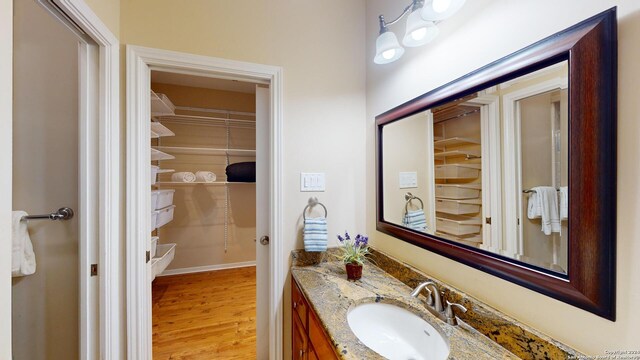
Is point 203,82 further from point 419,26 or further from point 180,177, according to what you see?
point 419,26

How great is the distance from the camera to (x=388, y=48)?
1.20 metres

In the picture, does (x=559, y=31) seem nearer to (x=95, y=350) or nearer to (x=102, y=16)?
(x=102, y=16)

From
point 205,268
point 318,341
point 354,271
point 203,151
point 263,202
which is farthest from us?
point 205,268

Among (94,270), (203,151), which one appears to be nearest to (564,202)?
(94,270)

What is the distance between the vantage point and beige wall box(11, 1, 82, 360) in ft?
3.77

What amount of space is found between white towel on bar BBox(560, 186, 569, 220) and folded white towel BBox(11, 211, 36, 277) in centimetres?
201

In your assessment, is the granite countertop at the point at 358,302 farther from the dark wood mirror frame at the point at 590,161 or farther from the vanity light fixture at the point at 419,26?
the vanity light fixture at the point at 419,26

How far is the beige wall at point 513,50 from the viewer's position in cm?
55

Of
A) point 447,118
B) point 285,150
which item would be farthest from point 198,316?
point 447,118

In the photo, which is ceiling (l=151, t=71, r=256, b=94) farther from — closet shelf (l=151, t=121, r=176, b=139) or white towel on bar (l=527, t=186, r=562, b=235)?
white towel on bar (l=527, t=186, r=562, b=235)

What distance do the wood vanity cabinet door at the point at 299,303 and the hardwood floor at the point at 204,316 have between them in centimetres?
77

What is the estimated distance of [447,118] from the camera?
105 centimetres

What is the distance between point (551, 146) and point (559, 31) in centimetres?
31

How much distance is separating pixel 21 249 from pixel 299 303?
128 centimetres
